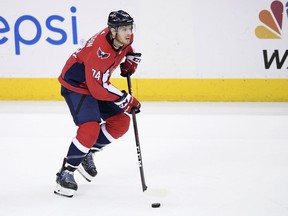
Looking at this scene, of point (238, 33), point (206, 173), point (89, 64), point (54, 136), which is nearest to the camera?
point (89, 64)

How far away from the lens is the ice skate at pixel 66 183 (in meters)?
3.57

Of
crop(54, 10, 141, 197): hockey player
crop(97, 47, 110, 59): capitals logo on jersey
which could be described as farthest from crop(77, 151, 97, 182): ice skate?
crop(97, 47, 110, 59): capitals logo on jersey

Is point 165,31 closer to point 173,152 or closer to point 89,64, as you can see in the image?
point 173,152

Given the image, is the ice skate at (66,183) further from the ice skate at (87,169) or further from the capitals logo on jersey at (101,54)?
the capitals logo on jersey at (101,54)

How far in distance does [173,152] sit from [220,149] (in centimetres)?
34

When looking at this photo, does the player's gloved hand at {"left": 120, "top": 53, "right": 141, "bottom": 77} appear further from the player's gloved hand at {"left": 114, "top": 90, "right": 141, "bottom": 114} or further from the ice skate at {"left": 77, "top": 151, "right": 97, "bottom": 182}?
the ice skate at {"left": 77, "top": 151, "right": 97, "bottom": 182}

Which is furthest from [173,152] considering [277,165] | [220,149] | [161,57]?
[161,57]

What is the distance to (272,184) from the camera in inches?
146

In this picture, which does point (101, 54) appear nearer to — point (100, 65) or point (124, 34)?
point (100, 65)

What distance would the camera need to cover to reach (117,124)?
3816mm

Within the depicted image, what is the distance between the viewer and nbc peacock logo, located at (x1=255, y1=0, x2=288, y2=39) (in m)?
5.83

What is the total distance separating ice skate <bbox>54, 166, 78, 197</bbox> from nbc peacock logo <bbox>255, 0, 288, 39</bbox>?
2.91 m

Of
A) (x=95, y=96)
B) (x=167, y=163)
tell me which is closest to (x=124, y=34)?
(x=95, y=96)

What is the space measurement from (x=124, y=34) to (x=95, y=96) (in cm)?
37
